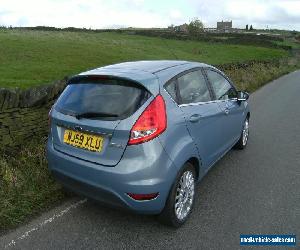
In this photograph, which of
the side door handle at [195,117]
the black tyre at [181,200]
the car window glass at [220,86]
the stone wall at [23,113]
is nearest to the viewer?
the black tyre at [181,200]

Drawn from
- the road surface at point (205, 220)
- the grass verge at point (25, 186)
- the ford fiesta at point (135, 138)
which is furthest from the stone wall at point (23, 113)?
the road surface at point (205, 220)

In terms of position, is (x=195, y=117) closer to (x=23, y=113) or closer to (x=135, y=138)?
(x=135, y=138)

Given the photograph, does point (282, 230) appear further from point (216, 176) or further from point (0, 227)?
point (0, 227)

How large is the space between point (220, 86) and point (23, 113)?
2.93 metres

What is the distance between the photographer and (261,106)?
1168 cm

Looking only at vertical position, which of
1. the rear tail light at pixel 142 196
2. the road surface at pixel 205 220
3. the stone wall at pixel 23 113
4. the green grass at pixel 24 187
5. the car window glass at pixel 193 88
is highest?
the car window glass at pixel 193 88

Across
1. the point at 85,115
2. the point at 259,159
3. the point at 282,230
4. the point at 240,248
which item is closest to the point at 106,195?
the point at 85,115

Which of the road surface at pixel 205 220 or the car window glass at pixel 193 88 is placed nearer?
the road surface at pixel 205 220

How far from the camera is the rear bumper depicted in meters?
3.36

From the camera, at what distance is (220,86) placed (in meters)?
5.17

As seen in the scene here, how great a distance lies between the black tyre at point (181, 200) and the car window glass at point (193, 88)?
77 cm

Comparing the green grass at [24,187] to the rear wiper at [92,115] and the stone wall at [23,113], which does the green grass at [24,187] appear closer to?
the stone wall at [23,113]

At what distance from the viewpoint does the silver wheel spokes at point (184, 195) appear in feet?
12.5

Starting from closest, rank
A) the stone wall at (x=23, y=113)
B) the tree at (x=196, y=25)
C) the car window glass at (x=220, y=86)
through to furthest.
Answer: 1. the car window glass at (x=220, y=86)
2. the stone wall at (x=23, y=113)
3. the tree at (x=196, y=25)
